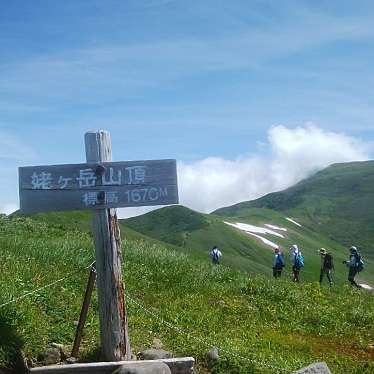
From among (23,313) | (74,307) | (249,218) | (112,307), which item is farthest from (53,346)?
(249,218)

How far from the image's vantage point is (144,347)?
11320 mm

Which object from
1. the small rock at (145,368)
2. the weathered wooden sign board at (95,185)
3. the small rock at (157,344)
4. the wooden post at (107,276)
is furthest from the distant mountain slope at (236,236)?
the small rock at (145,368)

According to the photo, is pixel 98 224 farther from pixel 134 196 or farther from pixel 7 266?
pixel 7 266

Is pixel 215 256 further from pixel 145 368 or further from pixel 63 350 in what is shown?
pixel 145 368

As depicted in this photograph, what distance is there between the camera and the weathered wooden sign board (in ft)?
31.4

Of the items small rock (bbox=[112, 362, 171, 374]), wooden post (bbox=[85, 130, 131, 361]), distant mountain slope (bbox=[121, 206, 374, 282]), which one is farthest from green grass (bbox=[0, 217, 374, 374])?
distant mountain slope (bbox=[121, 206, 374, 282])

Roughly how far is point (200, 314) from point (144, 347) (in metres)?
4.27

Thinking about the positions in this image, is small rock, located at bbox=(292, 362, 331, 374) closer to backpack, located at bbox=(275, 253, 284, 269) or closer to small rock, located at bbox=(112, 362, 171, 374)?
small rock, located at bbox=(112, 362, 171, 374)

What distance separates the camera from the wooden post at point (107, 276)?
9.68 m

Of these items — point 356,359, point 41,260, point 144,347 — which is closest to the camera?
point 144,347

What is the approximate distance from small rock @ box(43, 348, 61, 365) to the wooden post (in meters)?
0.88

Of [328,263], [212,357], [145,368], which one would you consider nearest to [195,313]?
[212,357]

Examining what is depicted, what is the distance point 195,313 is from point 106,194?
6.69 meters

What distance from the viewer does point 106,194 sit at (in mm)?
9680
